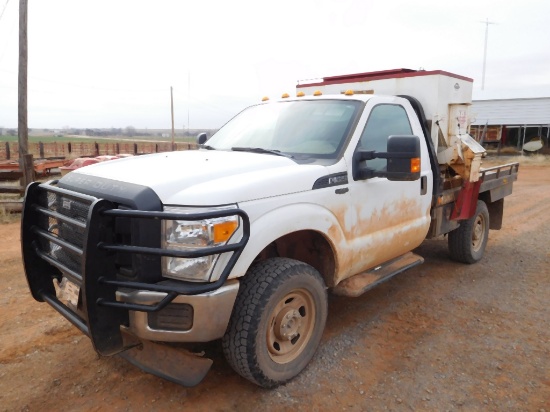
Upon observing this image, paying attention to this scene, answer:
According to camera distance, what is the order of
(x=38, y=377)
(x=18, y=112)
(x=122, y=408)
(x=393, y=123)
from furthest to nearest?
(x=18, y=112), (x=393, y=123), (x=38, y=377), (x=122, y=408)

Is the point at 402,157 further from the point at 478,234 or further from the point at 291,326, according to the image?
the point at 478,234

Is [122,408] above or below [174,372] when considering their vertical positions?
below

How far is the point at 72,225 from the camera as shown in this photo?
112 inches

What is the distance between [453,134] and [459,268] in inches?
71.2

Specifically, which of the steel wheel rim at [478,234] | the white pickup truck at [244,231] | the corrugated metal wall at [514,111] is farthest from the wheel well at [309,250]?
the corrugated metal wall at [514,111]

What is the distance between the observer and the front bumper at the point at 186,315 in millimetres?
2625

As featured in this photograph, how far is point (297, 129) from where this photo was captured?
400 centimetres

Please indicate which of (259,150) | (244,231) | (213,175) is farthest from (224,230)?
(259,150)

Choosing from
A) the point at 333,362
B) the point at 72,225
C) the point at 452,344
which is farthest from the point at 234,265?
the point at 452,344

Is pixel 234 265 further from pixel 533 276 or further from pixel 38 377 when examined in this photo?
pixel 533 276

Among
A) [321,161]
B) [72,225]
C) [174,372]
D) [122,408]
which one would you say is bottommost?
[122,408]

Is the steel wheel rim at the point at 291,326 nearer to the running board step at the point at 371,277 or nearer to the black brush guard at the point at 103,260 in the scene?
the running board step at the point at 371,277

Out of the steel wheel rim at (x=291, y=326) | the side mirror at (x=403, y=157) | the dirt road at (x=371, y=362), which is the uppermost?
the side mirror at (x=403, y=157)

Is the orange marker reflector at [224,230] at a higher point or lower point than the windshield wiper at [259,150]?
lower
